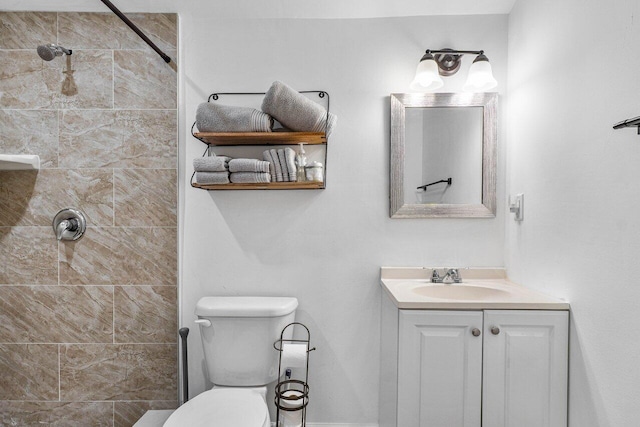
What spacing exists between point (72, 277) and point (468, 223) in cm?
203

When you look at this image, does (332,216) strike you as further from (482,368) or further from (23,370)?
(23,370)

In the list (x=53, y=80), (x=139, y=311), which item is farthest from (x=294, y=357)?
(x=53, y=80)

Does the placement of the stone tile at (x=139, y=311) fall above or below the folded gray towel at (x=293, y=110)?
below

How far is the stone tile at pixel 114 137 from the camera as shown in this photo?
5.93 ft

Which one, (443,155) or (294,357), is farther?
(443,155)

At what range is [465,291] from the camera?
168cm

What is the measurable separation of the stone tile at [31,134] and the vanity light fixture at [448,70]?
71.6 inches

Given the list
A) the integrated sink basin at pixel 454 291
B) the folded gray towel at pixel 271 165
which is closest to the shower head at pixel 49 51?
the folded gray towel at pixel 271 165

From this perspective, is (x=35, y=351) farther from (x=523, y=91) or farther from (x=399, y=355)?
(x=523, y=91)

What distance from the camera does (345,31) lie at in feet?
5.99

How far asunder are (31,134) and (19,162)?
199 millimetres

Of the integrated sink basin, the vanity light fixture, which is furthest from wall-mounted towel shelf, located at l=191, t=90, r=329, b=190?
the integrated sink basin

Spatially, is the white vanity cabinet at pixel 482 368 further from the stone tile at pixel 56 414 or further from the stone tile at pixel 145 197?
the stone tile at pixel 56 414

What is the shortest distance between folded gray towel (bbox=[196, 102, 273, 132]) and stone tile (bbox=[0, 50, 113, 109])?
58cm
